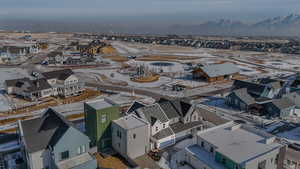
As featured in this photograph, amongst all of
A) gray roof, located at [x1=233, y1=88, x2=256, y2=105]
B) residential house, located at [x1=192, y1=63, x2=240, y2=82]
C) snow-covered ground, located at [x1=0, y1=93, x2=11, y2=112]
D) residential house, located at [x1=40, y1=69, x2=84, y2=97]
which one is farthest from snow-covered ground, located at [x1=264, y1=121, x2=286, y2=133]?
snow-covered ground, located at [x1=0, y1=93, x2=11, y2=112]

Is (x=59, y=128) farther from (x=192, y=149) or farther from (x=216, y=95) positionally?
(x=216, y=95)

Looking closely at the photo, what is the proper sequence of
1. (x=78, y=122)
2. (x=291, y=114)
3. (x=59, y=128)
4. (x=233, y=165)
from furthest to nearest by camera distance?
(x=291, y=114) → (x=78, y=122) → (x=59, y=128) → (x=233, y=165)

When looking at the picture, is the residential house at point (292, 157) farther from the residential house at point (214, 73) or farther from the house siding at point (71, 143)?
the residential house at point (214, 73)

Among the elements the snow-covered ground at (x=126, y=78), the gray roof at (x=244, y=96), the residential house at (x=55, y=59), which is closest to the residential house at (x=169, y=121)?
the gray roof at (x=244, y=96)

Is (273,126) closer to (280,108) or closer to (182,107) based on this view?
(280,108)

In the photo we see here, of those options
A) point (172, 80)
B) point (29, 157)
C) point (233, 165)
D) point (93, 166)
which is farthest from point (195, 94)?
point (29, 157)
